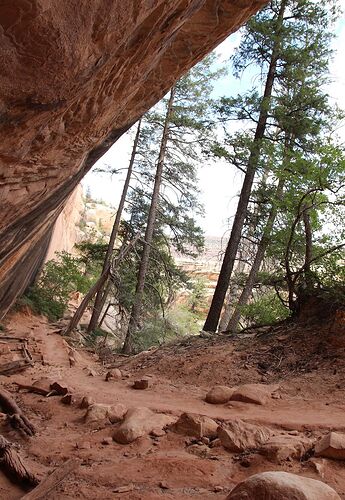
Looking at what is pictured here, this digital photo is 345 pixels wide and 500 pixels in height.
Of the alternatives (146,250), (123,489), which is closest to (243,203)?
(146,250)

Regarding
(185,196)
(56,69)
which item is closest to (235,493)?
(56,69)

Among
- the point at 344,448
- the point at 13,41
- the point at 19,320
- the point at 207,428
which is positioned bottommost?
the point at 19,320

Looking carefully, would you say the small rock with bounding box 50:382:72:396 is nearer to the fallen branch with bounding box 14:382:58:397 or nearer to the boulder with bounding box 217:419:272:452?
the fallen branch with bounding box 14:382:58:397

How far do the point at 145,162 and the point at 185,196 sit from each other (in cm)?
233

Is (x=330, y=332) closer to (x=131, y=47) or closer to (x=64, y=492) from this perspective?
(x=64, y=492)

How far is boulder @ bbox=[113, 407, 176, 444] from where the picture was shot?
4133 millimetres

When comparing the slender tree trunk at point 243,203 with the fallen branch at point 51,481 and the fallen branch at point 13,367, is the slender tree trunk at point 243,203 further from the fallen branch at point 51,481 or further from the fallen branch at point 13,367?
the fallen branch at point 51,481

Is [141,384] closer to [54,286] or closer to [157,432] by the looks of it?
[157,432]

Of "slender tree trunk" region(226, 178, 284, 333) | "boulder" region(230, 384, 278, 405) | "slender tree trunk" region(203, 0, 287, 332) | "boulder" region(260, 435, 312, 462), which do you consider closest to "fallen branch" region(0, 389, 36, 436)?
"boulder" region(230, 384, 278, 405)

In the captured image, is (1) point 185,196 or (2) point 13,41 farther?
(1) point 185,196

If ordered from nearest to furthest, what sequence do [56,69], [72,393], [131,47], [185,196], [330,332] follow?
[56,69] → [131,47] → [72,393] → [330,332] → [185,196]

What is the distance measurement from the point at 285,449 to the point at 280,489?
119 centimetres

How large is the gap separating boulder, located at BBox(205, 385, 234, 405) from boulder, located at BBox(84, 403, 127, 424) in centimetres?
126

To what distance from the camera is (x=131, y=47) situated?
3883mm
